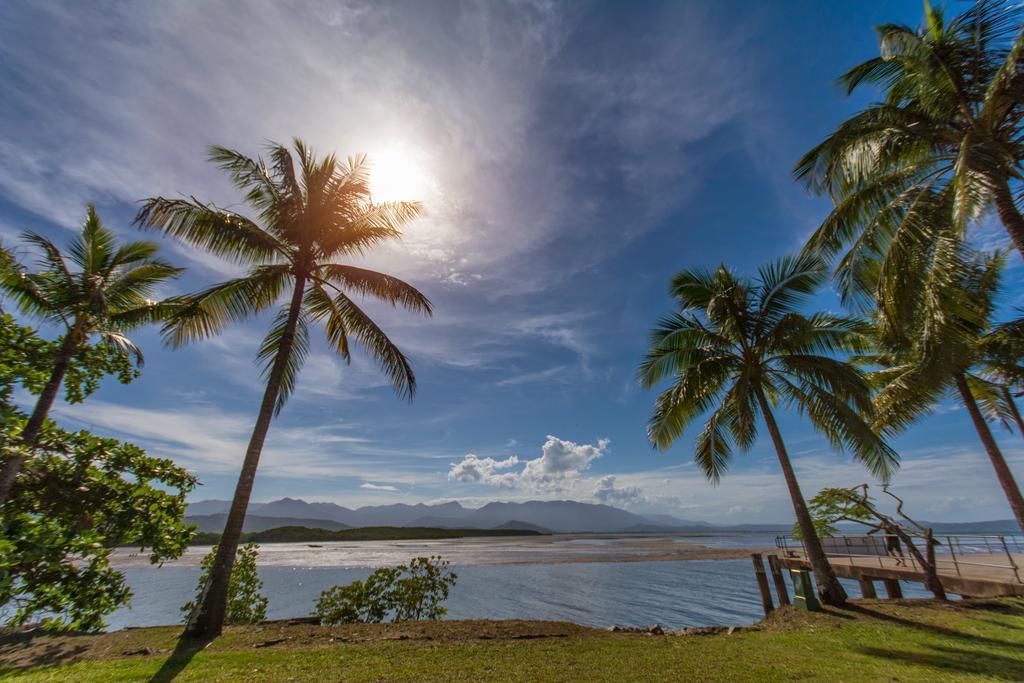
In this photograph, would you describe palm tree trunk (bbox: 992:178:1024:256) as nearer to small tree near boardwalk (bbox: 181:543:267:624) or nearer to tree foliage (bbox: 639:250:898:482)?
tree foliage (bbox: 639:250:898:482)

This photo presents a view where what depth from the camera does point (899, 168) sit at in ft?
30.3

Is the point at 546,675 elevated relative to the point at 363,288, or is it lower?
lower

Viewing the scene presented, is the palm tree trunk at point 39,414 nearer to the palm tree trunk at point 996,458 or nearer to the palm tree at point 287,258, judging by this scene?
the palm tree at point 287,258

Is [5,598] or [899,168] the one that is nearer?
[5,598]

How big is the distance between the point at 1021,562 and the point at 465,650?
2186 centimetres

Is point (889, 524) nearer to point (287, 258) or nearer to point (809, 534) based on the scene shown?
point (809, 534)

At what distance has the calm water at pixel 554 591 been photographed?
17.1 metres

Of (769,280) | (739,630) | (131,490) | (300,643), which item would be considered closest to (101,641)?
(131,490)

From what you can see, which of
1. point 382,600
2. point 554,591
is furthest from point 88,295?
point 554,591

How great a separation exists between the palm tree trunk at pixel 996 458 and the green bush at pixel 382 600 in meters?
17.8

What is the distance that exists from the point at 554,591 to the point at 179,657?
69.1 ft

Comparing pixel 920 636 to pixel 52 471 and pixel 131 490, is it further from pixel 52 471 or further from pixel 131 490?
pixel 52 471

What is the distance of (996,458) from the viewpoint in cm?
1328

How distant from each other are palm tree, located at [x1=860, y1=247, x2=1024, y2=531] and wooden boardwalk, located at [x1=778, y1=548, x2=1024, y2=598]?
2.38m
